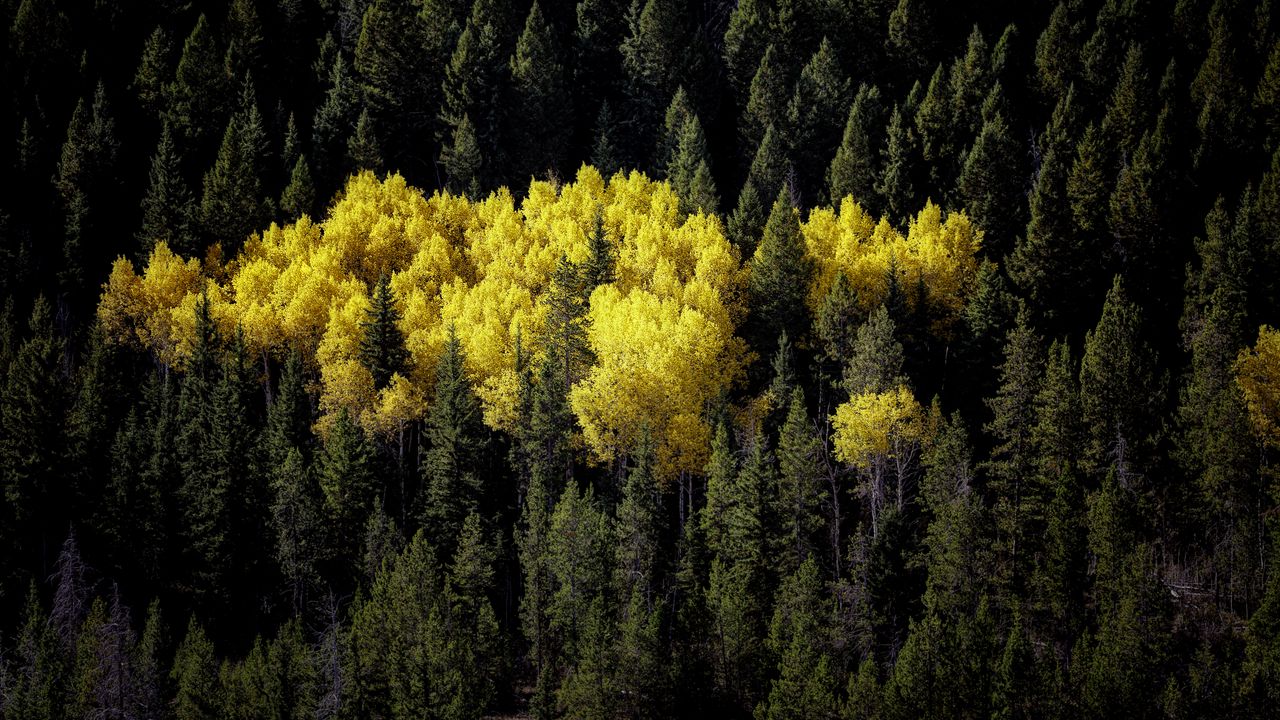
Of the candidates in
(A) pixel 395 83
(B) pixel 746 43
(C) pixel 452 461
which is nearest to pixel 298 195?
(A) pixel 395 83

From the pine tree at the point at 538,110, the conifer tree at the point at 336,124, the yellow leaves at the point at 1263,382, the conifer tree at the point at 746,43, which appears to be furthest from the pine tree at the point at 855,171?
the conifer tree at the point at 336,124

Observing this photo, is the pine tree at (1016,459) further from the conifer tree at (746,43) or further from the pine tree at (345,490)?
the conifer tree at (746,43)

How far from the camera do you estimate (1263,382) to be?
254 ft

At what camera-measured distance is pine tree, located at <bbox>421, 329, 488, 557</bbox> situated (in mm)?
79000

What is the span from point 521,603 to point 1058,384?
30.5 meters

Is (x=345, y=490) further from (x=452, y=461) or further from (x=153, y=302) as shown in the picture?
(x=153, y=302)

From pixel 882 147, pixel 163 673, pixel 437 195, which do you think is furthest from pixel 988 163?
pixel 163 673

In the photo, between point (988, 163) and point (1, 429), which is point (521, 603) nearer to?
point (1, 429)

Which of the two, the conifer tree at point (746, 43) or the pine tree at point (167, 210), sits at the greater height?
the conifer tree at point (746, 43)

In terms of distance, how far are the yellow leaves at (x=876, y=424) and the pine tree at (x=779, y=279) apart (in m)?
11.9

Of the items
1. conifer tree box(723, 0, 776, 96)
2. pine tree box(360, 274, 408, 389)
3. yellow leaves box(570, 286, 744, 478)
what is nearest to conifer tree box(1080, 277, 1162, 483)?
yellow leaves box(570, 286, 744, 478)

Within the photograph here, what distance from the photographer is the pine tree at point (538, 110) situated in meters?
109

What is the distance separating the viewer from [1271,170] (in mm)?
90500

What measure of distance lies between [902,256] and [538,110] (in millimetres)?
33860
